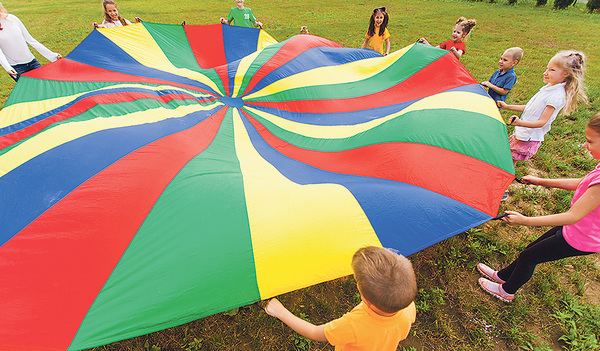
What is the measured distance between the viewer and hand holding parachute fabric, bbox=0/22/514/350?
1436 mm

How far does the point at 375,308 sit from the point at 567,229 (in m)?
1.47

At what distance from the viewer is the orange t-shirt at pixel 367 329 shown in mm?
1169

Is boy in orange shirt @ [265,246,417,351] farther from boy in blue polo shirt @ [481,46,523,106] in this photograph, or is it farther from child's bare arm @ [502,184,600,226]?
boy in blue polo shirt @ [481,46,523,106]

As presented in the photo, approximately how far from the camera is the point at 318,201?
1.75m

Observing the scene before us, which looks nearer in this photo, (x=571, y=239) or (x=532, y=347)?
(x=571, y=239)

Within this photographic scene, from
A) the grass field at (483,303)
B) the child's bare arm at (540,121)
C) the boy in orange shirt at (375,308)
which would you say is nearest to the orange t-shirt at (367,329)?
the boy in orange shirt at (375,308)

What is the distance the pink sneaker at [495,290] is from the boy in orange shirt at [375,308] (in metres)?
1.38

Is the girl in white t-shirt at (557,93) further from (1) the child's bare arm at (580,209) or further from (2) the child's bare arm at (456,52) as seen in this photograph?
(2) the child's bare arm at (456,52)

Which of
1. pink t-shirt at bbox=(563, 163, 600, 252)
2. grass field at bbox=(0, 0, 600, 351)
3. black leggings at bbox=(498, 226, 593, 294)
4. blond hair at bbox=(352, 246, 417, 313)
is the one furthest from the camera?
grass field at bbox=(0, 0, 600, 351)

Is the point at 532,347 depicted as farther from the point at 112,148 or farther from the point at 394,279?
the point at 112,148

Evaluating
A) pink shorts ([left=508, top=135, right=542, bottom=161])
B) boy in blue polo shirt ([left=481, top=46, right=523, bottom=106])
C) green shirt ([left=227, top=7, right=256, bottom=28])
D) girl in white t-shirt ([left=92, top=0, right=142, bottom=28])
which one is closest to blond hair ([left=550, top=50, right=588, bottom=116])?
pink shorts ([left=508, top=135, right=542, bottom=161])

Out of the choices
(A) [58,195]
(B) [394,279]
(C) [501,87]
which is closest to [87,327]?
(A) [58,195]

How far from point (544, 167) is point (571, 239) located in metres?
2.33

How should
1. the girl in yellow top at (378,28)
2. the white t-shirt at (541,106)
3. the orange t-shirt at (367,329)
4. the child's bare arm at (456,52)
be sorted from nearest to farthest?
the orange t-shirt at (367,329) < the white t-shirt at (541,106) < the child's bare arm at (456,52) < the girl in yellow top at (378,28)
